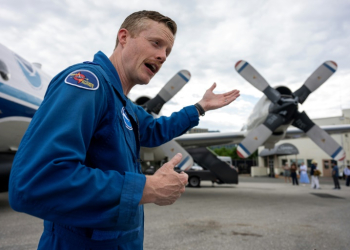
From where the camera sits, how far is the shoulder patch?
31.1 inches

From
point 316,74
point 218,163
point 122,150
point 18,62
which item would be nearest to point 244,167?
point 218,163

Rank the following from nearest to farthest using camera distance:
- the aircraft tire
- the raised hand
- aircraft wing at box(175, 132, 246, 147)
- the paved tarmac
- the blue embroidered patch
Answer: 1. the blue embroidered patch
2. the raised hand
3. the paved tarmac
4. aircraft wing at box(175, 132, 246, 147)
5. the aircraft tire

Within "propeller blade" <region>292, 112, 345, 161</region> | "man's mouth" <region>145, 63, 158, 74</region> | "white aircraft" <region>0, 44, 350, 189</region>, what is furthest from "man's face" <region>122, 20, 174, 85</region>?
"propeller blade" <region>292, 112, 345, 161</region>

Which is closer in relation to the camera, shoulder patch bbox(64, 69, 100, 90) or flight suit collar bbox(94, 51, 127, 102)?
shoulder patch bbox(64, 69, 100, 90)

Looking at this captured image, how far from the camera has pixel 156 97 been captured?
8898 mm

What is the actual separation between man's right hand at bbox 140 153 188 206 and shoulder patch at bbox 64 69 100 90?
0.38 metres

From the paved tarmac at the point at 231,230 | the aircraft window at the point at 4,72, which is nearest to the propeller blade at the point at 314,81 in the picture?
the paved tarmac at the point at 231,230

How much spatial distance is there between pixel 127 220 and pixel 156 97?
8.32 metres

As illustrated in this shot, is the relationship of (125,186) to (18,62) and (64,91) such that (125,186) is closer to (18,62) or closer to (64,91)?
(64,91)

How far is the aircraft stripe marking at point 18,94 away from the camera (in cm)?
425

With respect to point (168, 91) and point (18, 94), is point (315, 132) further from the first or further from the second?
point (18, 94)

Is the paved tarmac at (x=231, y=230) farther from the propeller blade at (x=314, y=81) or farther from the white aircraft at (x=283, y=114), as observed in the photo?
the propeller blade at (x=314, y=81)

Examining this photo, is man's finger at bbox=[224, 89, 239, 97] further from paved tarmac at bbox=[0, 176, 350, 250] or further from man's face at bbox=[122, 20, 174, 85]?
paved tarmac at bbox=[0, 176, 350, 250]

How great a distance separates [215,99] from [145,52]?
0.77 m
